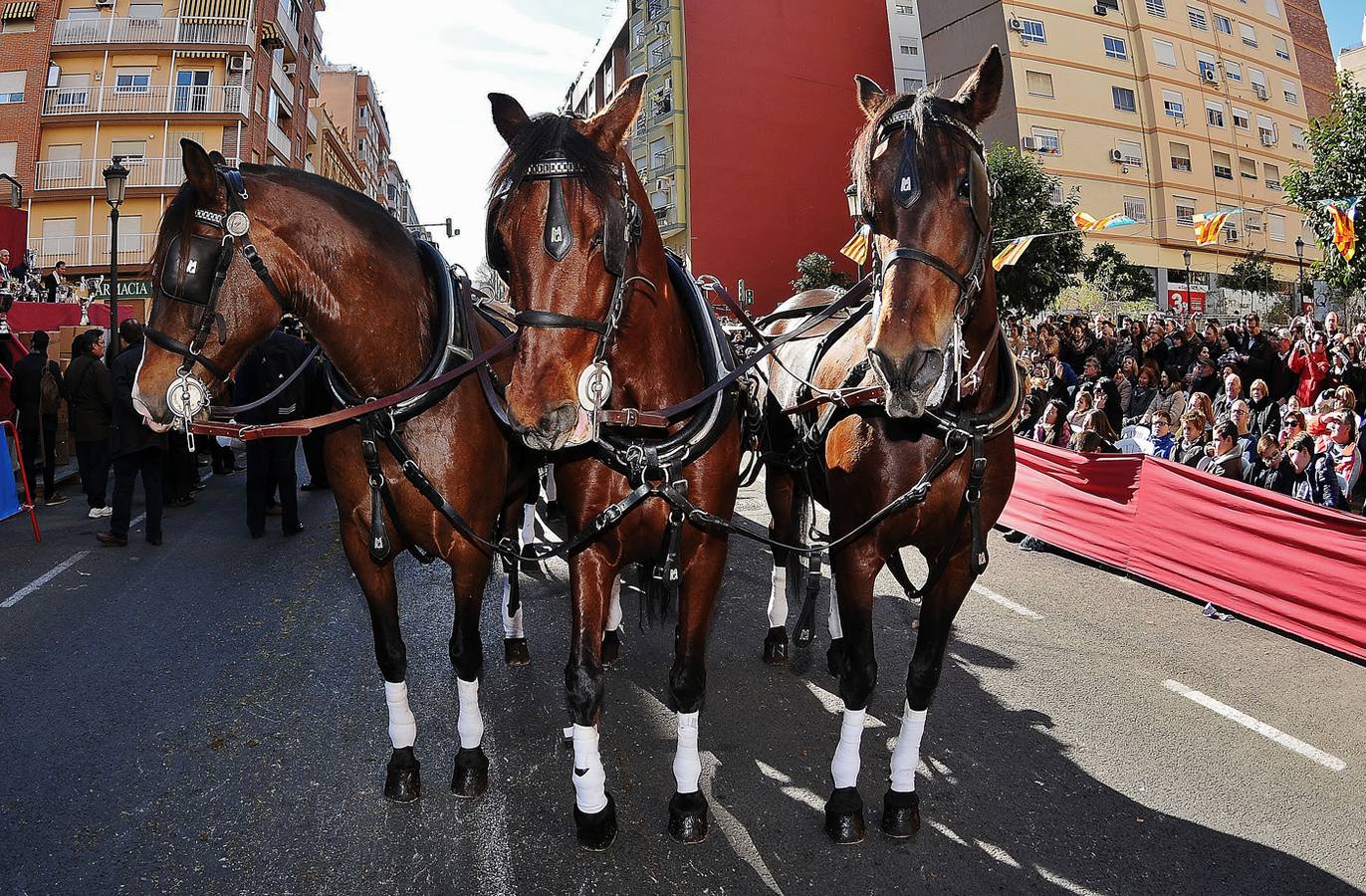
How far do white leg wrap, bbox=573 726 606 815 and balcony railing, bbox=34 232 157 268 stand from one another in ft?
122

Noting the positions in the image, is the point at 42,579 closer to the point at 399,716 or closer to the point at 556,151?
the point at 399,716

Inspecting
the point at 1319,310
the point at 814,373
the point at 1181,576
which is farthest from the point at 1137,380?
the point at 1319,310

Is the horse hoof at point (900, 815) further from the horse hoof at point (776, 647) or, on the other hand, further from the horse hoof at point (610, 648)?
the horse hoof at point (610, 648)

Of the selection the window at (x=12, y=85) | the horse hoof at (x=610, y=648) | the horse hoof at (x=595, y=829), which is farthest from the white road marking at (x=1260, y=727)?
the window at (x=12, y=85)

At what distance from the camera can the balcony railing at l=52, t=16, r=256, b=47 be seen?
32.4 m

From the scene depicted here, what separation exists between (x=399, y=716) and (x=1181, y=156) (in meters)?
45.8

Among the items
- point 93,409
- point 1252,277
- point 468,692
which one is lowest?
point 468,692

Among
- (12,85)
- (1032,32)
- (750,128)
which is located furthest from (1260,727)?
(12,85)

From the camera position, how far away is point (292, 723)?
389cm

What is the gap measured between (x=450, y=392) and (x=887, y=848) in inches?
95.9

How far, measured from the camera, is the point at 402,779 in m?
3.20

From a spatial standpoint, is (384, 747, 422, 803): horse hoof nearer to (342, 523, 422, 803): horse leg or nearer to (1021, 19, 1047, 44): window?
→ (342, 523, 422, 803): horse leg

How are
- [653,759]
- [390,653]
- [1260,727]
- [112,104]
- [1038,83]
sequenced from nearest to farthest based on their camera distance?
[390,653] → [653,759] → [1260,727] → [112,104] → [1038,83]

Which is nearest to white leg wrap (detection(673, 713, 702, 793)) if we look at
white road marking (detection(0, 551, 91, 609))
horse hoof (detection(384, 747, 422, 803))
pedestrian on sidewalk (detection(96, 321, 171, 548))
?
horse hoof (detection(384, 747, 422, 803))
